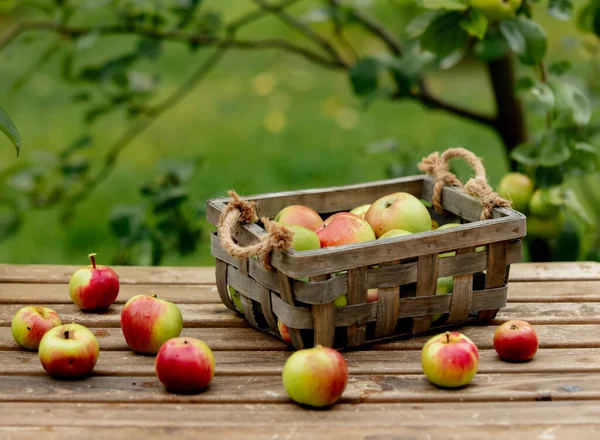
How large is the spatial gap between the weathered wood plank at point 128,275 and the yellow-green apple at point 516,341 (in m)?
0.80

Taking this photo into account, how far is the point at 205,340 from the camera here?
1.80 metres

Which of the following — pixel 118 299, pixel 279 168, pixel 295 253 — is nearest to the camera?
pixel 295 253

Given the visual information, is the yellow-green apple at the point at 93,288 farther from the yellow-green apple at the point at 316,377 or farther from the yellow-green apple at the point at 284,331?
the yellow-green apple at the point at 316,377

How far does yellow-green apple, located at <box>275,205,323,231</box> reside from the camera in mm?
1847

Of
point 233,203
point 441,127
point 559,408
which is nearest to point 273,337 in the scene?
point 233,203

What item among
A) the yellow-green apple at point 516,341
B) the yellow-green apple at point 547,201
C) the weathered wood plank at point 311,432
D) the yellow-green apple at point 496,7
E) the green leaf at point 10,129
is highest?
the yellow-green apple at point 496,7

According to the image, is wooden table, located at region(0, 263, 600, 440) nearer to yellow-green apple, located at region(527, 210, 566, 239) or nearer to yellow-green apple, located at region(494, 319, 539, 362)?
yellow-green apple, located at region(494, 319, 539, 362)

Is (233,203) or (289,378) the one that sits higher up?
(233,203)

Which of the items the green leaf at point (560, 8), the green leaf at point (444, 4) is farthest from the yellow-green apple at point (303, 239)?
the green leaf at point (560, 8)

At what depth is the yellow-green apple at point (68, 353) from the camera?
1572 mm

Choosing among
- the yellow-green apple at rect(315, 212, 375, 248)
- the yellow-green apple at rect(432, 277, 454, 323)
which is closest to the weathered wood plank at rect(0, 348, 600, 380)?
the yellow-green apple at rect(432, 277, 454, 323)

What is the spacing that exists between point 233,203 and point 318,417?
19.3 inches

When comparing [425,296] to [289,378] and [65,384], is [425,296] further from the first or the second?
[65,384]

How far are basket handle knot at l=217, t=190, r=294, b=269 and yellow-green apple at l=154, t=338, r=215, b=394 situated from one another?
199mm
